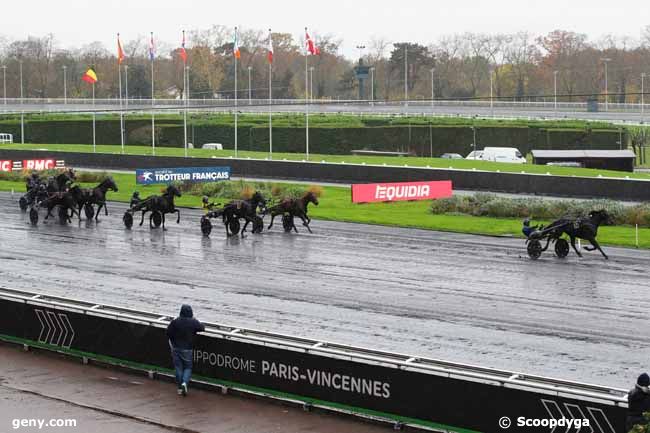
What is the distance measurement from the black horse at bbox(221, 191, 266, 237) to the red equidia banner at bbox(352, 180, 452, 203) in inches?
301

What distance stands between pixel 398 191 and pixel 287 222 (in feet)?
26.6

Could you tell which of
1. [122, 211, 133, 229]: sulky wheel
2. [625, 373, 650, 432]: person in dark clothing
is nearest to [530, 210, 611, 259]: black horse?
[122, 211, 133, 229]: sulky wheel

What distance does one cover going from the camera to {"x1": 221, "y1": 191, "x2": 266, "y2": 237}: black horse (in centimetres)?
2873

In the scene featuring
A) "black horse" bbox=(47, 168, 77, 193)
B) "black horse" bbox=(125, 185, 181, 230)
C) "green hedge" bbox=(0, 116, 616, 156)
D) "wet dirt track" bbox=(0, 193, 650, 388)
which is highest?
"green hedge" bbox=(0, 116, 616, 156)

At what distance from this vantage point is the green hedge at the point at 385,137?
219ft

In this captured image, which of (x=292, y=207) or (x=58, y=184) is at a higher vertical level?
(x=58, y=184)

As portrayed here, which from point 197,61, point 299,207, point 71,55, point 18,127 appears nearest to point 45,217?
point 299,207

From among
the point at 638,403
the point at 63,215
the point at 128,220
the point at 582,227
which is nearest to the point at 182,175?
the point at 63,215

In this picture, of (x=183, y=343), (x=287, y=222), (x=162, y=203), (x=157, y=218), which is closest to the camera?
(x=183, y=343)

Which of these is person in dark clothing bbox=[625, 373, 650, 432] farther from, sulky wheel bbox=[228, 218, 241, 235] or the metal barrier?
sulky wheel bbox=[228, 218, 241, 235]

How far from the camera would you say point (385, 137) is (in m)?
71.3

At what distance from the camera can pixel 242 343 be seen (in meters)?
12.8

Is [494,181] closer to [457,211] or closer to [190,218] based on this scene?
[457,211]

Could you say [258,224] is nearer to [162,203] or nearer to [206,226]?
[206,226]
